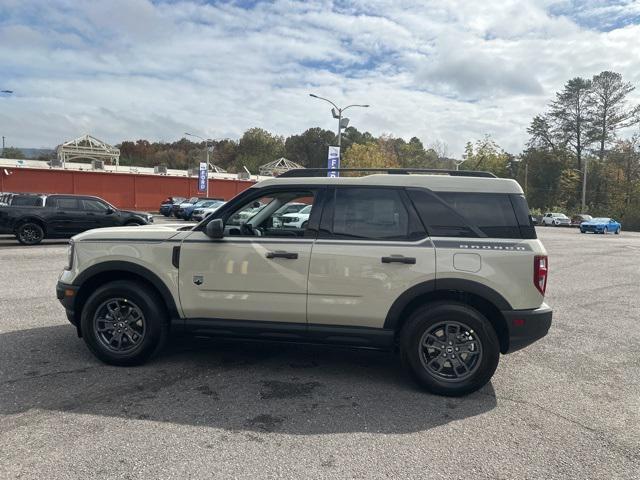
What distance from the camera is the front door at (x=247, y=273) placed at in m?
4.32

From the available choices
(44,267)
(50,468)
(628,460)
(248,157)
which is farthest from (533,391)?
(248,157)

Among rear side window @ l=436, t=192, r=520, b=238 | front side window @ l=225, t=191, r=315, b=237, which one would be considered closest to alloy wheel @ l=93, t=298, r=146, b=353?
front side window @ l=225, t=191, r=315, b=237

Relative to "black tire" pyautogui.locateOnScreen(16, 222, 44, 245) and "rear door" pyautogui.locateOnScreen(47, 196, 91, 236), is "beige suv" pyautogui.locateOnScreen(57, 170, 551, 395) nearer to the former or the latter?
"rear door" pyautogui.locateOnScreen(47, 196, 91, 236)

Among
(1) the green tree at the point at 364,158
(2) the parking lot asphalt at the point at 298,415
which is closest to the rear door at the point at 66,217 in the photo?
(2) the parking lot asphalt at the point at 298,415

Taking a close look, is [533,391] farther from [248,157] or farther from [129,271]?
[248,157]

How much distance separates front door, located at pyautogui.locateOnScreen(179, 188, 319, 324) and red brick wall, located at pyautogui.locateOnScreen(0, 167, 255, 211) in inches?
1748

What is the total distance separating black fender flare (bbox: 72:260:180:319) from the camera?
4547 mm

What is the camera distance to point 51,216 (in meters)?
15.5

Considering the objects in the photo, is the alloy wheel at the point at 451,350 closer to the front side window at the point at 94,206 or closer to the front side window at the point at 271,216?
the front side window at the point at 271,216

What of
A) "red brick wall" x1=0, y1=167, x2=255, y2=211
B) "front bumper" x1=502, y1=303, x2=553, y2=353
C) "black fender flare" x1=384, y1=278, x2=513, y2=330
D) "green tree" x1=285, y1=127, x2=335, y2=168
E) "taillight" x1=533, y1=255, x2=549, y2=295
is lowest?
"front bumper" x1=502, y1=303, x2=553, y2=353

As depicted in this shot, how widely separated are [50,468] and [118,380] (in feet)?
4.62

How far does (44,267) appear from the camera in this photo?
10.8m

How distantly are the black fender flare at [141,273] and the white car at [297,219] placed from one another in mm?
1306

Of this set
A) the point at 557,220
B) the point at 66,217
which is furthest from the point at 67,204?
the point at 557,220
